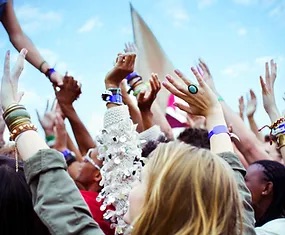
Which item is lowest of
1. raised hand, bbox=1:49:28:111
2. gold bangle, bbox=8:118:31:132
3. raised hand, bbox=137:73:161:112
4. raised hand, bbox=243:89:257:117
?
raised hand, bbox=243:89:257:117

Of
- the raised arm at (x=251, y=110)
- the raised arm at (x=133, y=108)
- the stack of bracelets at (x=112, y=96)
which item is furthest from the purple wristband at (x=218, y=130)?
the raised arm at (x=251, y=110)

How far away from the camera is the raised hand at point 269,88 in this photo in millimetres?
2934

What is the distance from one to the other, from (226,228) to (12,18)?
291cm

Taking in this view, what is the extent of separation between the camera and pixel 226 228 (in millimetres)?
1422

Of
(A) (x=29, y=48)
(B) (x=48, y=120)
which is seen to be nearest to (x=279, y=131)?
(A) (x=29, y=48)

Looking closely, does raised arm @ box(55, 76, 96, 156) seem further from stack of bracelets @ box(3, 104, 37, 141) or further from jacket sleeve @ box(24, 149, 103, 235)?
jacket sleeve @ box(24, 149, 103, 235)

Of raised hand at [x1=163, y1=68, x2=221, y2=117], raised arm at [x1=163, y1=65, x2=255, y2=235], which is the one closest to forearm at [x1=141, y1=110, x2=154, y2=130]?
raised arm at [x1=163, y1=65, x2=255, y2=235]

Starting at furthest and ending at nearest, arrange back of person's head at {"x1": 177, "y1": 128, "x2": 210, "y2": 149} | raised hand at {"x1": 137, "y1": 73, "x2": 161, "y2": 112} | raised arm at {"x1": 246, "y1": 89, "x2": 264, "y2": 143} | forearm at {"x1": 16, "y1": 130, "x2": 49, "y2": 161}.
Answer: raised arm at {"x1": 246, "y1": 89, "x2": 264, "y2": 143} < raised hand at {"x1": 137, "y1": 73, "x2": 161, "y2": 112} < back of person's head at {"x1": 177, "y1": 128, "x2": 210, "y2": 149} < forearm at {"x1": 16, "y1": 130, "x2": 49, "y2": 161}

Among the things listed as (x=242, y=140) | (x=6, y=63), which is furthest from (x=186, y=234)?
(x=242, y=140)

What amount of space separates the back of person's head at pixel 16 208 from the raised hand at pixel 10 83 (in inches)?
8.2

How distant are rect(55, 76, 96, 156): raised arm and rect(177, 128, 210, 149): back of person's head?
0.96m

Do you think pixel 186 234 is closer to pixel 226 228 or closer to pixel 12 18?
pixel 226 228

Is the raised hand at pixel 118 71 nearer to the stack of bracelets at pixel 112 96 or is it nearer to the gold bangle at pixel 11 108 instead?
the stack of bracelets at pixel 112 96

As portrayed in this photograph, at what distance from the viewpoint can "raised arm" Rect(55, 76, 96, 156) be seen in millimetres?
3533
